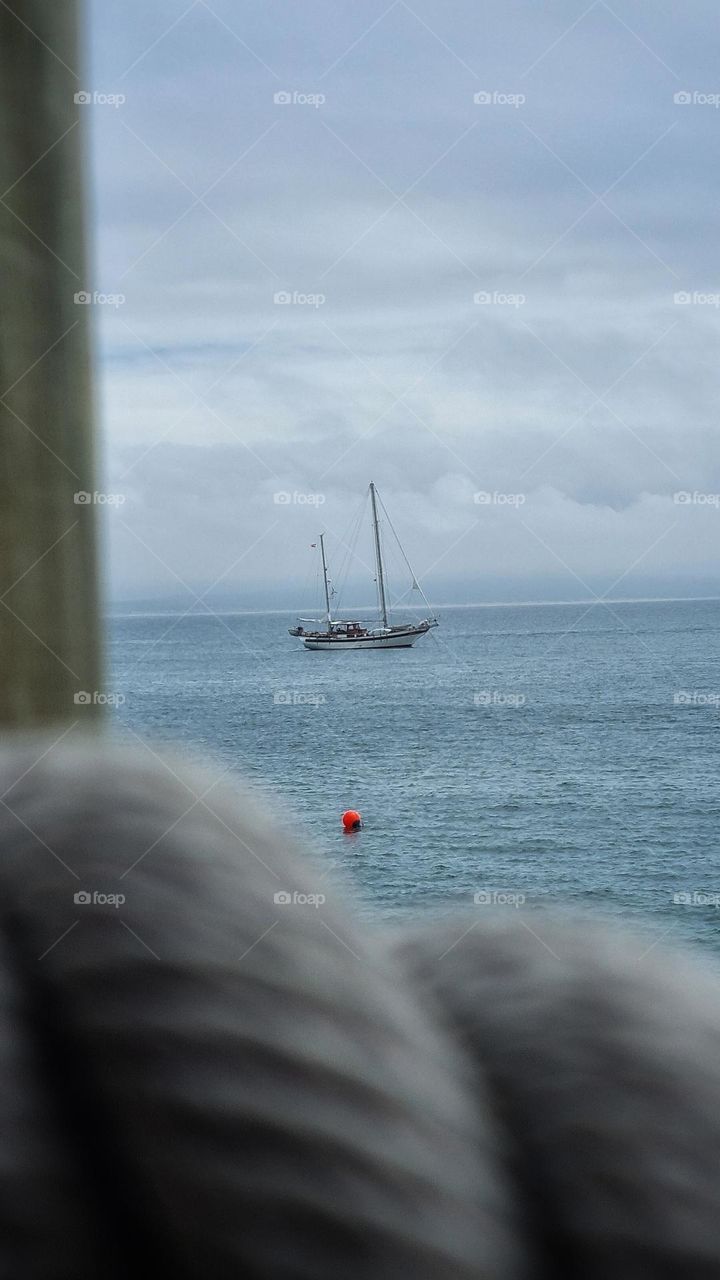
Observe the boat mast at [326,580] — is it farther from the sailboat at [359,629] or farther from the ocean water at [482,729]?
the ocean water at [482,729]

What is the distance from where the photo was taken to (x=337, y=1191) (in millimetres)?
72

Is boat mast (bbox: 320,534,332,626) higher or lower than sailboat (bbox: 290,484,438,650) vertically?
higher

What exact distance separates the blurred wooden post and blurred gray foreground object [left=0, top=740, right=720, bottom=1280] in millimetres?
841

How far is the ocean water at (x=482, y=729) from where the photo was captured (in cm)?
805

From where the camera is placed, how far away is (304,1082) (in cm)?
8

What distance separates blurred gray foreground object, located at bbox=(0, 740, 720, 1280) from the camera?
0.23ft

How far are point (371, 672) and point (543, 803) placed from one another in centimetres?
169

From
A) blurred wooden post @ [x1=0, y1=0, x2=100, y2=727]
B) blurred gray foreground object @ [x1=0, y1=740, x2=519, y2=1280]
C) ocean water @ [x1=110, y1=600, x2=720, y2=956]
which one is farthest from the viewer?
Result: ocean water @ [x1=110, y1=600, x2=720, y2=956]

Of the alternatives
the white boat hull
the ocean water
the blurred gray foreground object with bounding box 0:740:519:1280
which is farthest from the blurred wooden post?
the ocean water

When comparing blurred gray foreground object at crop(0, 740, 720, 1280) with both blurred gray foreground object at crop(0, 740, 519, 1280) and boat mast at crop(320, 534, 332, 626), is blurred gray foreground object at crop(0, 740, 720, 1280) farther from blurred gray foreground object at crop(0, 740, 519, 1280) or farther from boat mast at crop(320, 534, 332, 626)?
boat mast at crop(320, 534, 332, 626)

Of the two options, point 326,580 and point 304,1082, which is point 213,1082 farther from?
point 326,580

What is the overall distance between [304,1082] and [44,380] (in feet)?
3.29

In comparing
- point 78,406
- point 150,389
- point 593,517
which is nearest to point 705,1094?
point 78,406

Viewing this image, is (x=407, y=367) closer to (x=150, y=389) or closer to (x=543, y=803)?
(x=150, y=389)
